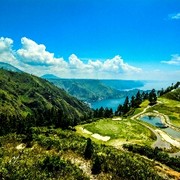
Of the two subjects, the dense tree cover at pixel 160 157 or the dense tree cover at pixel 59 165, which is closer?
the dense tree cover at pixel 59 165

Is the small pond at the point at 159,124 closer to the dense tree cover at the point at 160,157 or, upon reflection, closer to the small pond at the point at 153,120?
the small pond at the point at 153,120

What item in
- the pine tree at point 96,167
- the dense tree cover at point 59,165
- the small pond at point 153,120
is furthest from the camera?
the small pond at point 153,120

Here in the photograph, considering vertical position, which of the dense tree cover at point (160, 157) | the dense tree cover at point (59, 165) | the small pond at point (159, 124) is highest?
the dense tree cover at point (59, 165)

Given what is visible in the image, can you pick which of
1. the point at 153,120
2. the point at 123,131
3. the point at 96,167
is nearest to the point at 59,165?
the point at 96,167

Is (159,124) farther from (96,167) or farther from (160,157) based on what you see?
(96,167)

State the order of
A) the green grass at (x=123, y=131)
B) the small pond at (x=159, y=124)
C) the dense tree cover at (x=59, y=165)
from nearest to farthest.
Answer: the dense tree cover at (x=59, y=165), the green grass at (x=123, y=131), the small pond at (x=159, y=124)

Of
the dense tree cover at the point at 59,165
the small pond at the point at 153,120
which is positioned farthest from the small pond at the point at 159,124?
the dense tree cover at the point at 59,165

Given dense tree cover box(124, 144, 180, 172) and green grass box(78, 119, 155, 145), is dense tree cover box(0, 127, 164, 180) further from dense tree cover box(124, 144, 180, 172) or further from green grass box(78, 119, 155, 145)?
green grass box(78, 119, 155, 145)

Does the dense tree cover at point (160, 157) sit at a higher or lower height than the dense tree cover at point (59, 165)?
lower

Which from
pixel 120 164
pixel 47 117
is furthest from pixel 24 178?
pixel 47 117

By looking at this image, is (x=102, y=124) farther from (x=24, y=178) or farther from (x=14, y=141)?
(x=24, y=178)
